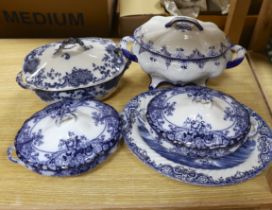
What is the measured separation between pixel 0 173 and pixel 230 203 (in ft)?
1.15

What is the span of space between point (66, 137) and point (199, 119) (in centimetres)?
20

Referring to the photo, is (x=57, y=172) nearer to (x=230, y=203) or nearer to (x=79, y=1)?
(x=230, y=203)

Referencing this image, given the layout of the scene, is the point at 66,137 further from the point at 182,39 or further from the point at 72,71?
the point at 182,39

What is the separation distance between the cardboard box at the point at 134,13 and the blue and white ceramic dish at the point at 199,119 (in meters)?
0.45

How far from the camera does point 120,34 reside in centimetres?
92

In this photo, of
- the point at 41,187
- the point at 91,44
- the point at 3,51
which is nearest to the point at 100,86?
the point at 91,44

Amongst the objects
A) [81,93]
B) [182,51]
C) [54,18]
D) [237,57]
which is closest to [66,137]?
[81,93]

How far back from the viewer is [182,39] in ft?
1.90

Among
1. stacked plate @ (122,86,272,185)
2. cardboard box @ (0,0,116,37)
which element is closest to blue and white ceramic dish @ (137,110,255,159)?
stacked plate @ (122,86,272,185)

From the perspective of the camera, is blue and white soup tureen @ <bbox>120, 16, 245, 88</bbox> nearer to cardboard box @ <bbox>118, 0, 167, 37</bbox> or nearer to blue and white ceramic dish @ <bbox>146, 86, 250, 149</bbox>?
blue and white ceramic dish @ <bbox>146, 86, 250, 149</bbox>

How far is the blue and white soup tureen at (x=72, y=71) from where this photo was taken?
1.86 ft

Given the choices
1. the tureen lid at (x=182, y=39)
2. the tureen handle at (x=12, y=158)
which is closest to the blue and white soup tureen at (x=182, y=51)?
the tureen lid at (x=182, y=39)

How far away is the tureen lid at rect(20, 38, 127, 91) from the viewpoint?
1.86 feet

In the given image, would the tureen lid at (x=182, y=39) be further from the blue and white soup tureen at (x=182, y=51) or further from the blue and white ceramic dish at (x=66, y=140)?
the blue and white ceramic dish at (x=66, y=140)
